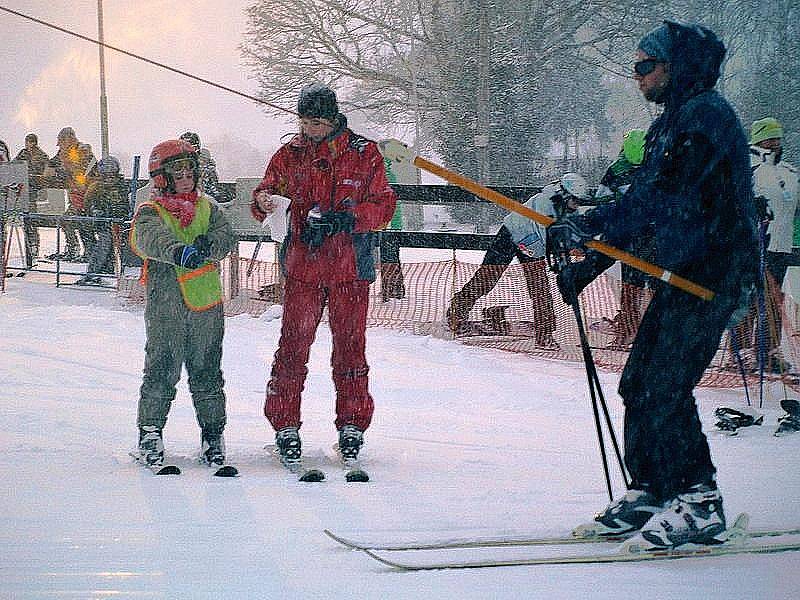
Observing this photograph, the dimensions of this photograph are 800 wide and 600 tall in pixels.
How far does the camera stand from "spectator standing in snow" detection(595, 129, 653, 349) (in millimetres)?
3096

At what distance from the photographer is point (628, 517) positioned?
2.24 m

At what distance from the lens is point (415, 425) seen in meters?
3.38

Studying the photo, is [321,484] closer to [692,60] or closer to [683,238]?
[683,238]

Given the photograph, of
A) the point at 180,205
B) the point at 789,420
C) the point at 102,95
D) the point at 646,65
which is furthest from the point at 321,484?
the point at 102,95

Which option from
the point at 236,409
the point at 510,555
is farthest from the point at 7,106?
the point at 510,555

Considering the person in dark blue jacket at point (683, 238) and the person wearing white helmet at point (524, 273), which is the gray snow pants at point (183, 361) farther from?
the person wearing white helmet at point (524, 273)

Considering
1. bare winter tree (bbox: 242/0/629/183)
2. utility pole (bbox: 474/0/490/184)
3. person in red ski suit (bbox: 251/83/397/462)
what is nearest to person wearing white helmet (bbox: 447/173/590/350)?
person in red ski suit (bbox: 251/83/397/462)

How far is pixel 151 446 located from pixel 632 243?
4.55 feet

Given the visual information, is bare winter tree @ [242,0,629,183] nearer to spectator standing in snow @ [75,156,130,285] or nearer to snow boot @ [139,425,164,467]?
spectator standing in snow @ [75,156,130,285]

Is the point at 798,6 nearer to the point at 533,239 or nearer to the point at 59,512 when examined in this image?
the point at 533,239

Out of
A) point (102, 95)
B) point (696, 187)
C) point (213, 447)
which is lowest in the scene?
point (213, 447)

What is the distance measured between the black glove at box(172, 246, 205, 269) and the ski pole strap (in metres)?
0.67

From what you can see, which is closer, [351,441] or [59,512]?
[59,512]

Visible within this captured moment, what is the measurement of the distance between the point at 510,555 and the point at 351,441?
77 cm
